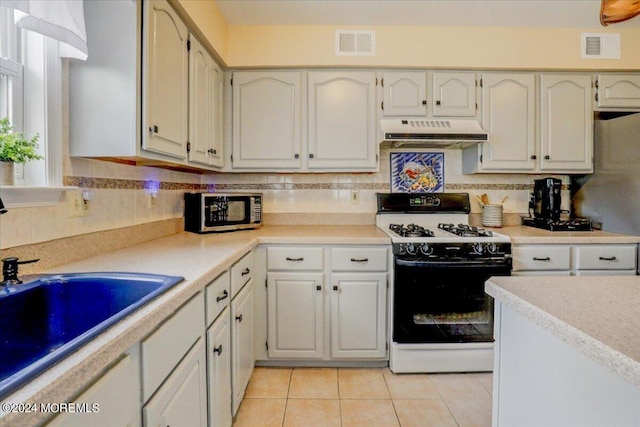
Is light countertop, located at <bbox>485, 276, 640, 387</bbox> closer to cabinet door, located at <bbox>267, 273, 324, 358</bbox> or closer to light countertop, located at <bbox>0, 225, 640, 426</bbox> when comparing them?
light countertop, located at <bbox>0, 225, 640, 426</bbox>

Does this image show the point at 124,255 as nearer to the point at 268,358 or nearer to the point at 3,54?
the point at 3,54

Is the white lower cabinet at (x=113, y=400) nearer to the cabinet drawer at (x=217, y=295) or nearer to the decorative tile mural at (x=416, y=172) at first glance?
the cabinet drawer at (x=217, y=295)

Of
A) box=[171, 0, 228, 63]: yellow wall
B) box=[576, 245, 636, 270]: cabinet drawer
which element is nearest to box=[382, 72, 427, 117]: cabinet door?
box=[171, 0, 228, 63]: yellow wall

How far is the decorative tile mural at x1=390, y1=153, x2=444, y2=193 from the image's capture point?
2.81 meters

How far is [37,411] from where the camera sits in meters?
0.50

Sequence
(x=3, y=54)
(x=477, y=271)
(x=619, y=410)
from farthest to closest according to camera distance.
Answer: (x=477, y=271), (x=3, y=54), (x=619, y=410)

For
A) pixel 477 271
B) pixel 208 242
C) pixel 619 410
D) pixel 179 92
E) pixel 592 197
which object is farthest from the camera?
pixel 592 197

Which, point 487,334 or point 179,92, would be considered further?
point 487,334

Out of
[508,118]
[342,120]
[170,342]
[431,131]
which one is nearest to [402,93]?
[431,131]

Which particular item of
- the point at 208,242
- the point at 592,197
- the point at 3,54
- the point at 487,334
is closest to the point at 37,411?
the point at 3,54

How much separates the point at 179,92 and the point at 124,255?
32.9 inches

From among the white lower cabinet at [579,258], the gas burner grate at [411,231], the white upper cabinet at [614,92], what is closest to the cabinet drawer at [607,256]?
the white lower cabinet at [579,258]

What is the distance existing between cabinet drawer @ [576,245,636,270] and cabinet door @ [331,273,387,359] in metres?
1.29

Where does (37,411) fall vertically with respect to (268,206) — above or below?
below
